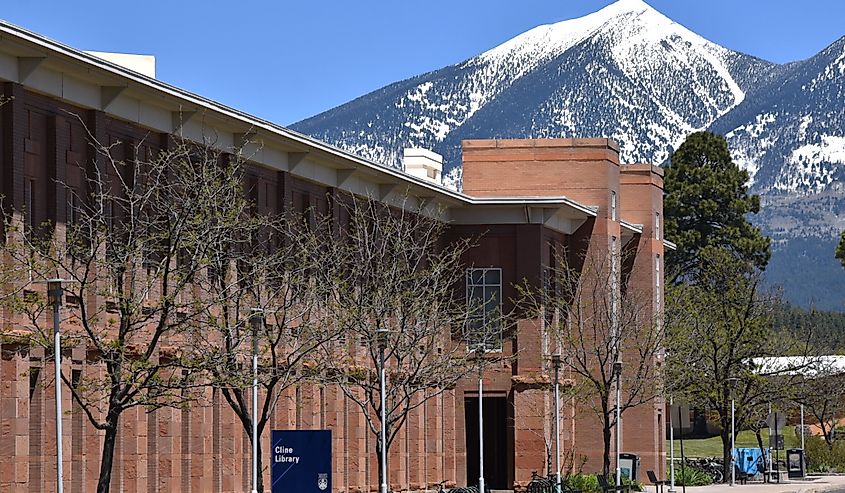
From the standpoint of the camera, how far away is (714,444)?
128250mm

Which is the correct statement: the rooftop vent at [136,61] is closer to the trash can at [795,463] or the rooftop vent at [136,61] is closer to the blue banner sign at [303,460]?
the blue banner sign at [303,460]

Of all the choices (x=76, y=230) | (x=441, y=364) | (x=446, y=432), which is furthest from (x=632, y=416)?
(x=76, y=230)

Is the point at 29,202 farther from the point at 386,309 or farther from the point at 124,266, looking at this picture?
the point at 386,309

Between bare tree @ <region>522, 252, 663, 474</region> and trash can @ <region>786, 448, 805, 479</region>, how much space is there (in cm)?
1622

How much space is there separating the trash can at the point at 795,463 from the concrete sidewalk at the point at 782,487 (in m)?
0.90

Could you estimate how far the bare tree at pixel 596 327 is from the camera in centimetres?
7031

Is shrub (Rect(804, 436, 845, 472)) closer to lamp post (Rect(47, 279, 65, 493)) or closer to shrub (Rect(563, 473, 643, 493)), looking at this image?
shrub (Rect(563, 473, 643, 493))

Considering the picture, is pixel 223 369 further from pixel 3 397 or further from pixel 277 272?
pixel 277 272

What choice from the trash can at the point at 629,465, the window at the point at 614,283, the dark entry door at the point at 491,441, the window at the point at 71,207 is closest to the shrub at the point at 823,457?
the trash can at the point at 629,465

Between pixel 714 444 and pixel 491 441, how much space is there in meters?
55.8

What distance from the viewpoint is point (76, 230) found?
119ft

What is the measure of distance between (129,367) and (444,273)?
1486 inches

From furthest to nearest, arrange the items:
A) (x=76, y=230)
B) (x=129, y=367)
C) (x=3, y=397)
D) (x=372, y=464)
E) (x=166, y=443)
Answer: (x=372, y=464)
(x=166, y=443)
(x=3, y=397)
(x=76, y=230)
(x=129, y=367)

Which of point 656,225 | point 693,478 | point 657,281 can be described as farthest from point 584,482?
point 656,225
